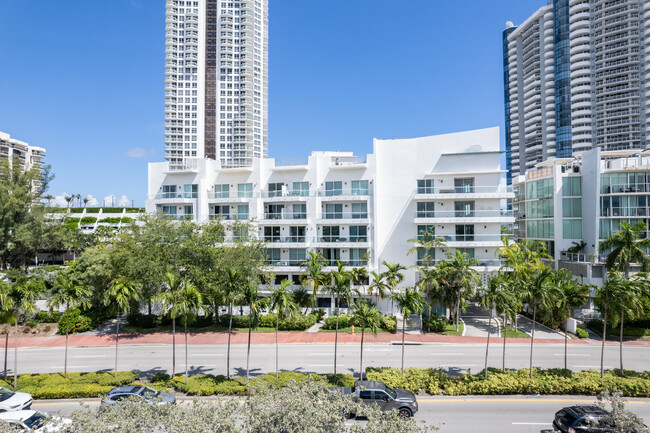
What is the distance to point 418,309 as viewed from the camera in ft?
79.2

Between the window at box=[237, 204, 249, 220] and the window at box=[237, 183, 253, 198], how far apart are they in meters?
1.29

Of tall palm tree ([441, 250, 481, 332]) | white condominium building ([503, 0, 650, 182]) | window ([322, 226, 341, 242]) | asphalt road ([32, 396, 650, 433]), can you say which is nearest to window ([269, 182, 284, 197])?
window ([322, 226, 341, 242])

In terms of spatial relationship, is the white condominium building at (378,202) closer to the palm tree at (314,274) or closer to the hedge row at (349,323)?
the palm tree at (314,274)

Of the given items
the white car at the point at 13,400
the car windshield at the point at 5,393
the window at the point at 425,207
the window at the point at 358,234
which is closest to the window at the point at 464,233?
the window at the point at 425,207

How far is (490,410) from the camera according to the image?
1988 cm

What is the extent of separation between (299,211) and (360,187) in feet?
25.4

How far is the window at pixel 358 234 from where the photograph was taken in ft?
143

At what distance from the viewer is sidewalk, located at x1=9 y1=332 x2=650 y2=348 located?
33906mm

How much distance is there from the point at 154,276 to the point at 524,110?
125917 millimetres

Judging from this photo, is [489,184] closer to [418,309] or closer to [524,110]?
[418,309]

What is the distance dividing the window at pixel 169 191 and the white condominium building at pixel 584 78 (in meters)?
102

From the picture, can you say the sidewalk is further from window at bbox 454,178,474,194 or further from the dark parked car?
window at bbox 454,178,474,194

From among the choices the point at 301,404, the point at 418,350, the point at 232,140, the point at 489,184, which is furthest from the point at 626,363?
the point at 232,140

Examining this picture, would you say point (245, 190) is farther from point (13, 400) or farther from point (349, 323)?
point (13, 400)
